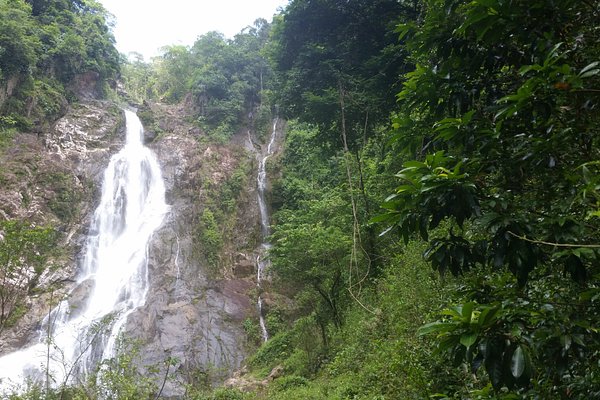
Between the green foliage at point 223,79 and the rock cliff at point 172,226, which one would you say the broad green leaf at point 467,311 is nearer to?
the rock cliff at point 172,226

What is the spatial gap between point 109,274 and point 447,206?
1878 centimetres

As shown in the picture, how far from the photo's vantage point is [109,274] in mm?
18062

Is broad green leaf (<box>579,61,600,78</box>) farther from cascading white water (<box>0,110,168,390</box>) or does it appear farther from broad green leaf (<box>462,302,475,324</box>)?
cascading white water (<box>0,110,168,390</box>)

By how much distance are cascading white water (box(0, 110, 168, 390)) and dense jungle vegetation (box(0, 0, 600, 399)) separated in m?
5.06

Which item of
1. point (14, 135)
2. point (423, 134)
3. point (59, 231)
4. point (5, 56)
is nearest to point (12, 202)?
point (59, 231)

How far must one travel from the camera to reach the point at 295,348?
13.2 m

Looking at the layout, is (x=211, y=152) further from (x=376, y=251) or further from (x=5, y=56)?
(x=376, y=251)

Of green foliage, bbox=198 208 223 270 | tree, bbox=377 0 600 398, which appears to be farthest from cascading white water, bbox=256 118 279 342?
tree, bbox=377 0 600 398

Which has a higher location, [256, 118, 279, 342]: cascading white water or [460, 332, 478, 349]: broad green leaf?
[256, 118, 279, 342]: cascading white water

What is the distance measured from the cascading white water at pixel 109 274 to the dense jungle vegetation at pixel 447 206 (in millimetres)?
5064

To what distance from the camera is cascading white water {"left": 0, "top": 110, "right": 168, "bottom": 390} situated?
44.7 feet

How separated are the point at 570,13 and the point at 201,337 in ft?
52.0

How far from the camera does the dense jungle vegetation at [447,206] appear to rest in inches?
69.9

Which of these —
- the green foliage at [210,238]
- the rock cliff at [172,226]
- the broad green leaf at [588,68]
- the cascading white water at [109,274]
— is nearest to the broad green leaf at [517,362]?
the broad green leaf at [588,68]
